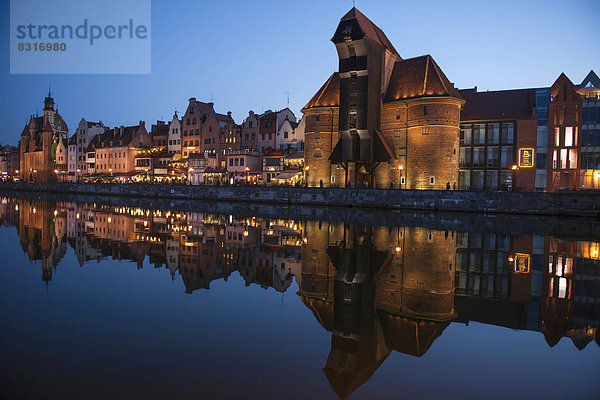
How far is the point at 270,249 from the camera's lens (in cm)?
1680

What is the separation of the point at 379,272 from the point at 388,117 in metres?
38.1

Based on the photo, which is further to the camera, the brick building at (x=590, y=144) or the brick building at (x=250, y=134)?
the brick building at (x=250, y=134)

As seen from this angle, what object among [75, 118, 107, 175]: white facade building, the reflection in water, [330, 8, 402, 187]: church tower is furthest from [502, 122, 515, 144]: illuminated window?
[75, 118, 107, 175]: white facade building

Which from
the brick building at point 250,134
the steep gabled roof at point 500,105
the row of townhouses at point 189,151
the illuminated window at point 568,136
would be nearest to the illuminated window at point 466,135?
the steep gabled roof at point 500,105

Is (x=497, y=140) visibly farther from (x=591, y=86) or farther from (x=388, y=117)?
(x=388, y=117)

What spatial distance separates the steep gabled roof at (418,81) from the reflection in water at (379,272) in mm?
25363

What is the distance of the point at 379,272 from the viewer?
1179 centimetres

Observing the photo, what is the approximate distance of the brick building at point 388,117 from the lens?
43688 mm

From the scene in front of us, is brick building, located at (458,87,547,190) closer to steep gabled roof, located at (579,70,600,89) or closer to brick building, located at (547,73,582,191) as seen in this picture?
brick building, located at (547,73,582,191)

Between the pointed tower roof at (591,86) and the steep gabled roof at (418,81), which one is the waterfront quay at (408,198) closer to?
the steep gabled roof at (418,81)

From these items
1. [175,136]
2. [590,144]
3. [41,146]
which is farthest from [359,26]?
[41,146]

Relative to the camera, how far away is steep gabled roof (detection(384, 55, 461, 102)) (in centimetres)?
4431

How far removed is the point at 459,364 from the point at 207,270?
8.00m

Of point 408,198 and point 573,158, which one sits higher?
point 573,158
